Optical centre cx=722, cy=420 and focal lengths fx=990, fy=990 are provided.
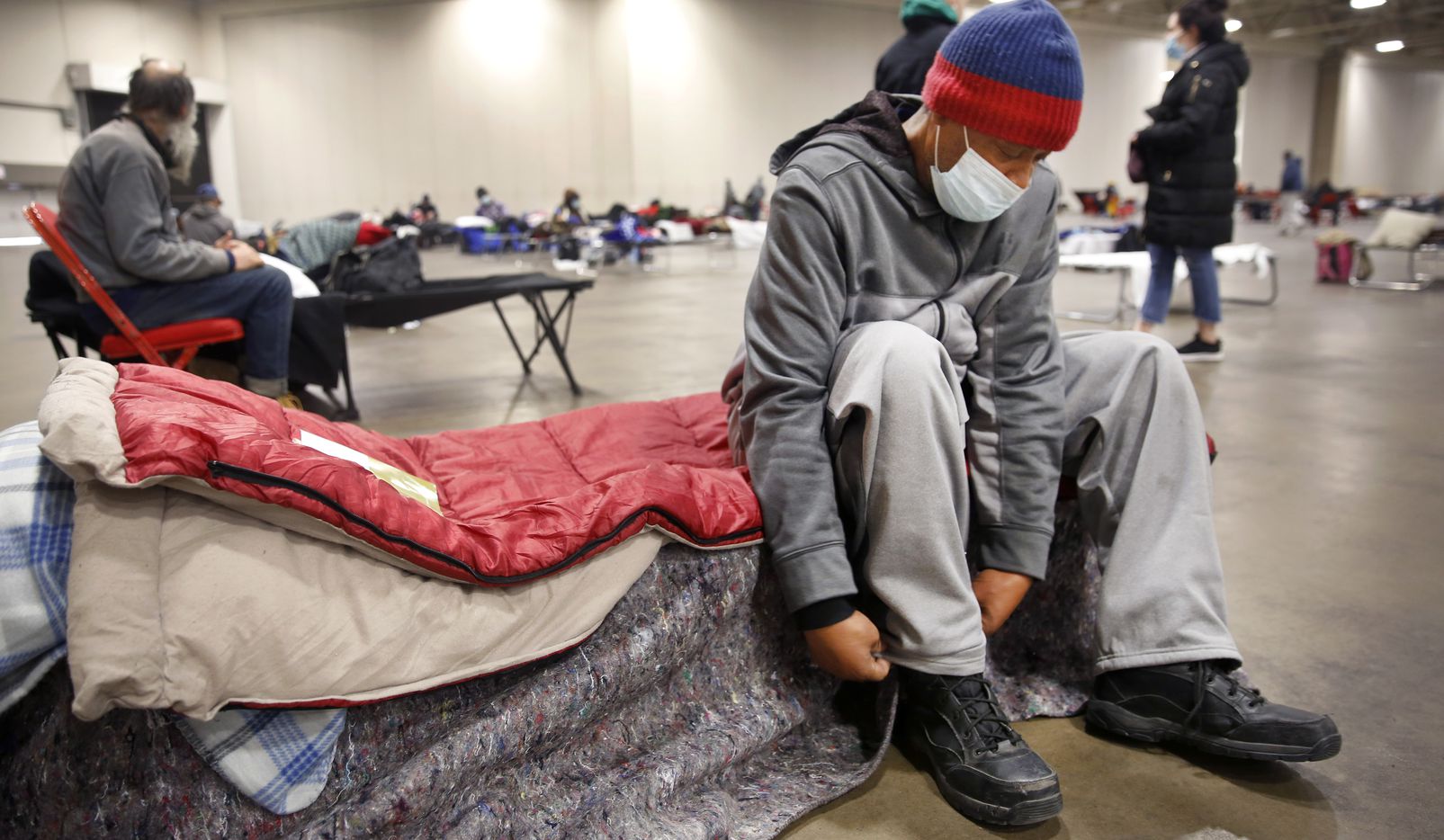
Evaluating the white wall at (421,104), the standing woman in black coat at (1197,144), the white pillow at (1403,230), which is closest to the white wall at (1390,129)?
the white wall at (421,104)

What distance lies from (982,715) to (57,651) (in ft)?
3.67

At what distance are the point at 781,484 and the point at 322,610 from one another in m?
0.61

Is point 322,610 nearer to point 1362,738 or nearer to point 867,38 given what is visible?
point 1362,738

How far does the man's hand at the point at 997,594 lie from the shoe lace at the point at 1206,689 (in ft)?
0.88

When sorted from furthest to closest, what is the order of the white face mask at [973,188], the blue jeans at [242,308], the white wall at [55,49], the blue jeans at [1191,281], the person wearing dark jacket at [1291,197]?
1. the person wearing dark jacket at [1291,197]
2. the white wall at [55,49]
3. the blue jeans at [1191,281]
4. the blue jeans at [242,308]
5. the white face mask at [973,188]

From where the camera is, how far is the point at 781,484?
1384 mm

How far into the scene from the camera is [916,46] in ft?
10.8

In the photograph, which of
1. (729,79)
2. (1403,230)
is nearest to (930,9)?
(1403,230)

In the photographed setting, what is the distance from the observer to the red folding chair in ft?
9.17

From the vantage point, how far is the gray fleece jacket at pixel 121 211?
2.90 meters

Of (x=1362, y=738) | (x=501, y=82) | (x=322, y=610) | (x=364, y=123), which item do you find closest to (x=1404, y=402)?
(x=1362, y=738)

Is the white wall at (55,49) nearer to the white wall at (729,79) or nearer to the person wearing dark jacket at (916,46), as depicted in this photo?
the white wall at (729,79)

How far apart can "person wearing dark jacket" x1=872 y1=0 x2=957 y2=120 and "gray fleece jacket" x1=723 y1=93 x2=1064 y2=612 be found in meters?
1.80

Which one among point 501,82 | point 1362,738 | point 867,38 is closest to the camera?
point 1362,738
